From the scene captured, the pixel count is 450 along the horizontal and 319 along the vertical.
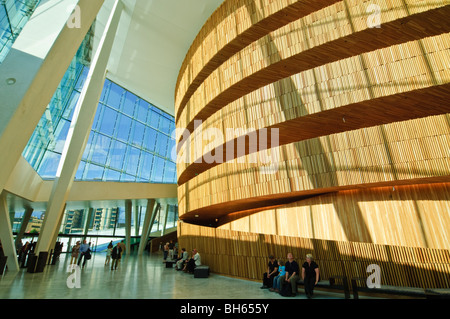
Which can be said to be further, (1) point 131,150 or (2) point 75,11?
(1) point 131,150

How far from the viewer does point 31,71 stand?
6000 millimetres

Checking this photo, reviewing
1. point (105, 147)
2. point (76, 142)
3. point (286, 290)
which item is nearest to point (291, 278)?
point (286, 290)

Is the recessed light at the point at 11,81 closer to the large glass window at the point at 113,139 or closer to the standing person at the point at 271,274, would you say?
the standing person at the point at 271,274

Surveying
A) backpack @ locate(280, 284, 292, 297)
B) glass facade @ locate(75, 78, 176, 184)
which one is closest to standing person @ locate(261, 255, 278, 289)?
backpack @ locate(280, 284, 292, 297)

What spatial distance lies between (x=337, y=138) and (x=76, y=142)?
43.8ft

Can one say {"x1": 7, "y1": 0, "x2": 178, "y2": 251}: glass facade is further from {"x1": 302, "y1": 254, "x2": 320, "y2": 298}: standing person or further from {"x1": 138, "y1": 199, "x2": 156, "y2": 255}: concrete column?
{"x1": 302, "y1": 254, "x2": 320, "y2": 298}: standing person

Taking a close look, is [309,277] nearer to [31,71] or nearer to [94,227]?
[31,71]

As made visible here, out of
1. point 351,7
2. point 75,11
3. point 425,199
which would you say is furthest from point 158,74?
point 425,199

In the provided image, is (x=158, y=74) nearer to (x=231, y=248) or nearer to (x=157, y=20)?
(x=157, y=20)

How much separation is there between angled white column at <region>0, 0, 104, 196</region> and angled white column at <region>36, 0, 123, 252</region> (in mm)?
7646

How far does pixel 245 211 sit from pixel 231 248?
3.26m

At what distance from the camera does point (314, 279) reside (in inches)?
267

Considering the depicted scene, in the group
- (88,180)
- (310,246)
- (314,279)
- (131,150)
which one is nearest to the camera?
(314,279)

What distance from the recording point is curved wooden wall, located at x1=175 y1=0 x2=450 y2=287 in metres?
7.26
